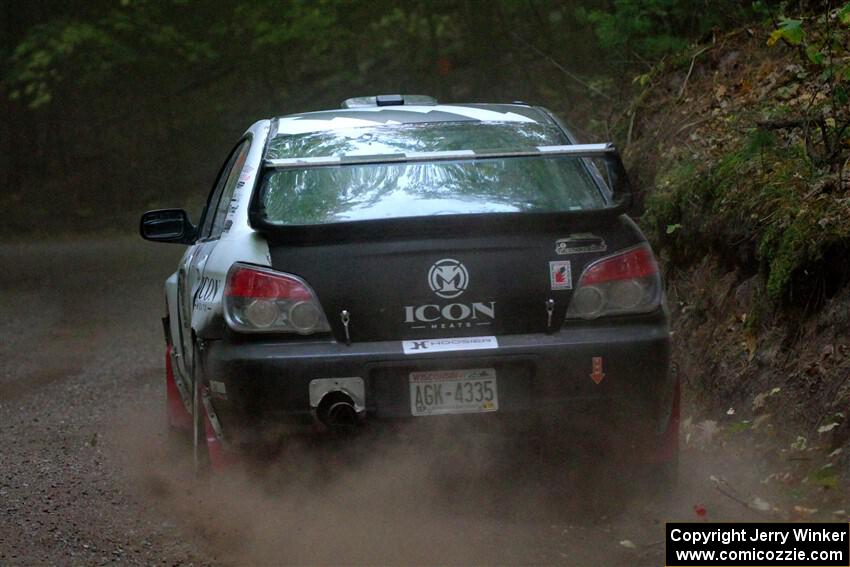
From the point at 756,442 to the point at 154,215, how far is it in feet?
10.3

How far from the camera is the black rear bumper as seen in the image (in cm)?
493

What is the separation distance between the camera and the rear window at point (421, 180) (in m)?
5.27

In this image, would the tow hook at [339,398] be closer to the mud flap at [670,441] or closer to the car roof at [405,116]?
the mud flap at [670,441]

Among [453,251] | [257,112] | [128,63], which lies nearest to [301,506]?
A: [453,251]

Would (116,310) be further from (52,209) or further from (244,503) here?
(52,209)

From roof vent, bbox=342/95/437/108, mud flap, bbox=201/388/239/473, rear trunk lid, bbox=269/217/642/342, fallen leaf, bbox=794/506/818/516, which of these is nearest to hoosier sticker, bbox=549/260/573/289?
rear trunk lid, bbox=269/217/642/342

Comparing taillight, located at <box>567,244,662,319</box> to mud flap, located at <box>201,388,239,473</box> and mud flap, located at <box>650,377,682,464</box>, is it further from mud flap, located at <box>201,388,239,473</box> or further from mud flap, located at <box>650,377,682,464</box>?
mud flap, located at <box>201,388,239,473</box>

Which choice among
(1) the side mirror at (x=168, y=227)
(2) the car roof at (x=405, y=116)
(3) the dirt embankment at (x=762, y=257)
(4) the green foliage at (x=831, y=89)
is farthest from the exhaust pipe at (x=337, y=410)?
(4) the green foliage at (x=831, y=89)

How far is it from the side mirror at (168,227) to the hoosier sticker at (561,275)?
240 cm

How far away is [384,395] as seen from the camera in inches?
195

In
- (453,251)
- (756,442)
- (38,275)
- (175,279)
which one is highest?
(453,251)

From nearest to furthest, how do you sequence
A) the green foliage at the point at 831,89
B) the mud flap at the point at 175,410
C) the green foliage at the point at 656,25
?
the green foliage at the point at 831,89
the mud flap at the point at 175,410
the green foliage at the point at 656,25

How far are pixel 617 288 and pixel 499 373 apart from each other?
557 mm

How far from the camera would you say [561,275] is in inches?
199
